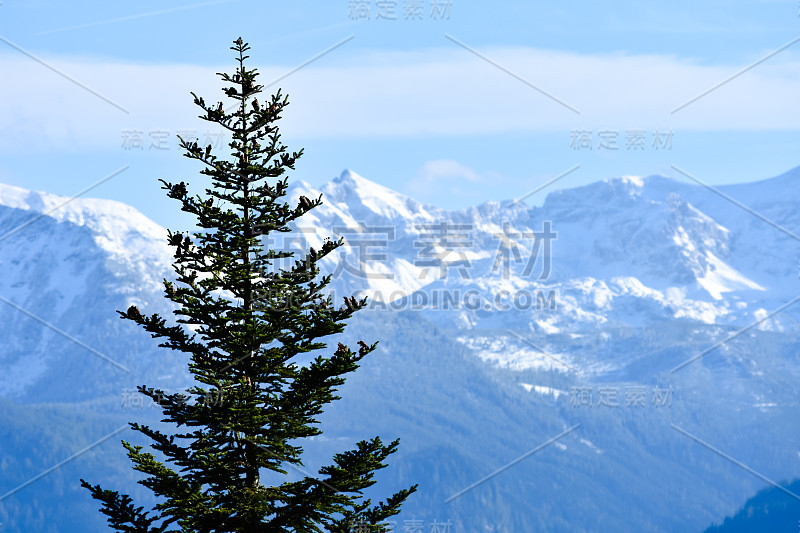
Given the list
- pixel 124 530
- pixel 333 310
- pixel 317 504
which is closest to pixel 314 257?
pixel 333 310

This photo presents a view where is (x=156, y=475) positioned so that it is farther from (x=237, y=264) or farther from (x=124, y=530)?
(x=237, y=264)

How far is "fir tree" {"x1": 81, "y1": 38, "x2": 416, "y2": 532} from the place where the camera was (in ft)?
94.4

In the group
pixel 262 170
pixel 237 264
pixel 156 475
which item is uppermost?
pixel 262 170

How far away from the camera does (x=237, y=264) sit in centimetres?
2972

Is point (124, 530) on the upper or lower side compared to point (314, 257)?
lower

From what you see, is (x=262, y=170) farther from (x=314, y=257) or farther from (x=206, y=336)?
(x=206, y=336)

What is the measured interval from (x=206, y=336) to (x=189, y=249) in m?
2.49

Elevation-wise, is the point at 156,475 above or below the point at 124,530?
above

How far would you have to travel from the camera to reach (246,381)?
2891 centimetres

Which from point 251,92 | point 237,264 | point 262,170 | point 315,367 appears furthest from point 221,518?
point 251,92

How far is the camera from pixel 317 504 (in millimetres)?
29219

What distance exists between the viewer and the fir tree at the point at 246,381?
28.8m

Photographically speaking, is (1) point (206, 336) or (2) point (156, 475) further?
(1) point (206, 336)

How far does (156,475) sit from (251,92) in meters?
10.5
